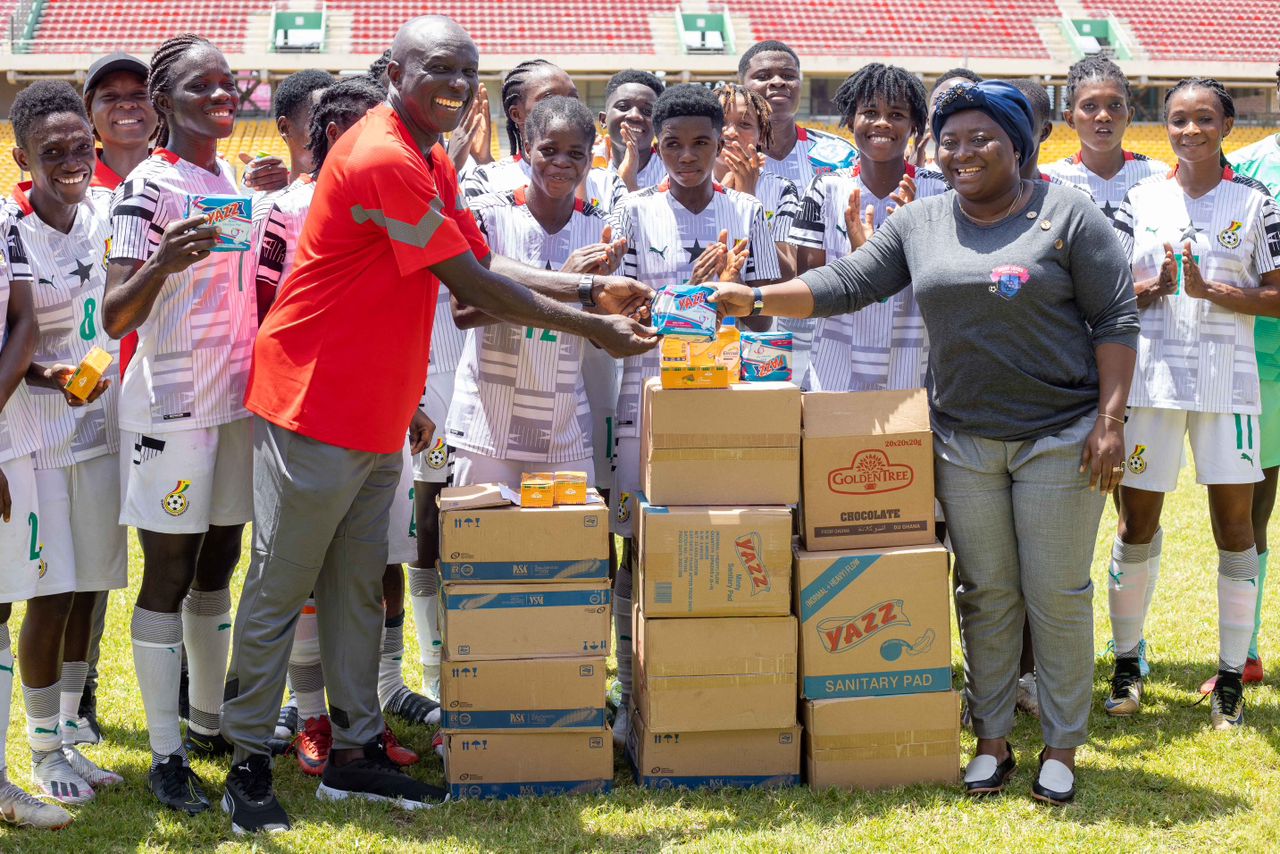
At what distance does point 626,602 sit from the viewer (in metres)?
4.73

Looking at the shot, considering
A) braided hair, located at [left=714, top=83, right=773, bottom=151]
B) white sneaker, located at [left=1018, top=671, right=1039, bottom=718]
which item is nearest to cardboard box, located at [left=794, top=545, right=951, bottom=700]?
white sneaker, located at [left=1018, top=671, right=1039, bottom=718]

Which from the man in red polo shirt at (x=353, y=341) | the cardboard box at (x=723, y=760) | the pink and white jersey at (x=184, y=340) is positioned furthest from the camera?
the cardboard box at (x=723, y=760)

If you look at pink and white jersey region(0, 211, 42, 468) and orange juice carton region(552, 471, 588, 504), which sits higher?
pink and white jersey region(0, 211, 42, 468)

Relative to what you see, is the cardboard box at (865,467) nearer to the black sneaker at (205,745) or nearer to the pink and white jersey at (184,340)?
the pink and white jersey at (184,340)

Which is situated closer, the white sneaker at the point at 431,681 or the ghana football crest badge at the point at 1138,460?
the ghana football crest badge at the point at 1138,460

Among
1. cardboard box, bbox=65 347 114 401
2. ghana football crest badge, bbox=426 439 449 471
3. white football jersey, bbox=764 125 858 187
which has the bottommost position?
ghana football crest badge, bbox=426 439 449 471

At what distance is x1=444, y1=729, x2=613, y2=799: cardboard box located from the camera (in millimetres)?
4137

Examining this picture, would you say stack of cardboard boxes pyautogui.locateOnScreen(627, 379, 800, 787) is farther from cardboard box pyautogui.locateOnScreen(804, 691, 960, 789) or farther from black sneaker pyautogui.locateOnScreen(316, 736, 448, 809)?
black sneaker pyautogui.locateOnScreen(316, 736, 448, 809)

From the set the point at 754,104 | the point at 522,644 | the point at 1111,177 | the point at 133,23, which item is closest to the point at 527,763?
the point at 522,644

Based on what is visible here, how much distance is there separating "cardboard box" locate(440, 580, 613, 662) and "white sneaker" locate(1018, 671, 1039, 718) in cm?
179

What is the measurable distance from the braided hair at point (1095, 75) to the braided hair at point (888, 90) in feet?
2.74

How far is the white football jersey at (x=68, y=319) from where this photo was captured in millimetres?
4051

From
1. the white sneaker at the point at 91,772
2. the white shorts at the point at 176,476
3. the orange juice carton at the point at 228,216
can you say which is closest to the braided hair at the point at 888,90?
the orange juice carton at the point at 228,216

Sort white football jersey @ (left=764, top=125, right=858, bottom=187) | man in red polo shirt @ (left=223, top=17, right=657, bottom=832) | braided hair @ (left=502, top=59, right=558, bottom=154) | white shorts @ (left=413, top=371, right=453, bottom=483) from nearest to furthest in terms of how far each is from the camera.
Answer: man in red polo shirt @ (left=223, top=17, right=657, bottom=832)
white shorts @ (left=413, top=371, right=453, bottom=483)
braided hair @ (left=502, top=59, right=558, bottom=154)
white football jersey @ (left=764, top=125, right=858, bottom=187)
